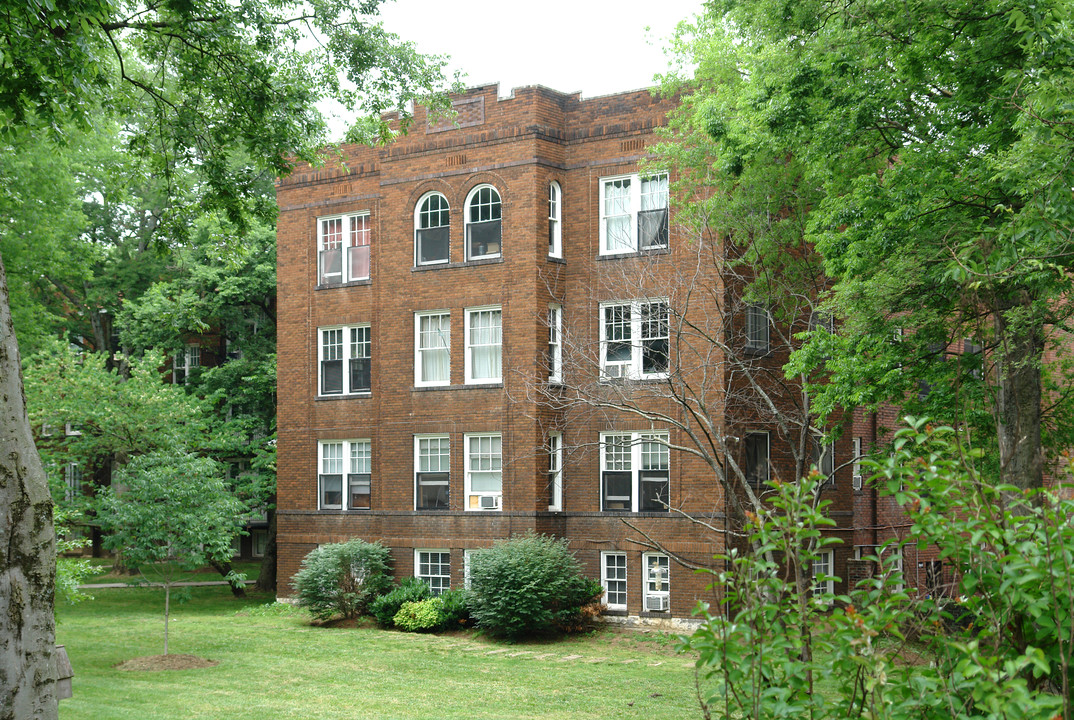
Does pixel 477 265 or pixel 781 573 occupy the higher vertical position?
pixel 477 265

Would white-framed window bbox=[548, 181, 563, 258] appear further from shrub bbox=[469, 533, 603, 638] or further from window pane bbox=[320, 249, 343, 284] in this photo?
shrub bbox=[469, 533, 603, 638]

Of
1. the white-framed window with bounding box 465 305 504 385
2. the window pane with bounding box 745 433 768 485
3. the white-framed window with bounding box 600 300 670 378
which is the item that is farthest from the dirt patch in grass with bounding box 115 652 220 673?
the window pane with bounding box 745 433 768 485

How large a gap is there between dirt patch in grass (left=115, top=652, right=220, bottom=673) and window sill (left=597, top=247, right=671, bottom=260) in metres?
12.9

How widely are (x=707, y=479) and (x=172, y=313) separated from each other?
1265 centimetres

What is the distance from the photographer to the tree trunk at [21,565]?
8.66 m

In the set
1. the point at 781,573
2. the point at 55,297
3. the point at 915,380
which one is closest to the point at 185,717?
the point at 915,380

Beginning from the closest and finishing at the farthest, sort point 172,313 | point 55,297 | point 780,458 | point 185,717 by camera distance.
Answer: point 185,717 → point 172,313 → point 780,458 → point 55,297

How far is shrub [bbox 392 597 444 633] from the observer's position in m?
Answer: 26.0

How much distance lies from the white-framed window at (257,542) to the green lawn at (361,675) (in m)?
16.8

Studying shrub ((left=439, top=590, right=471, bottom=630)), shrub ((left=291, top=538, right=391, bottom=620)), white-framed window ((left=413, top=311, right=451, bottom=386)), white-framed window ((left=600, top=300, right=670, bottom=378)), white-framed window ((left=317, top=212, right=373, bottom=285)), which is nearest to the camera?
white-framed window ((left=600, top=300, right=670, bottom=378))

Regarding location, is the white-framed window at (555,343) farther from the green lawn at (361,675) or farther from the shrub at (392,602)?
the green lawn at (361,675)

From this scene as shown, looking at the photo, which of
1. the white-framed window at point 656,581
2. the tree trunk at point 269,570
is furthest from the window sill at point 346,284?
the white-framed window at point 656,581

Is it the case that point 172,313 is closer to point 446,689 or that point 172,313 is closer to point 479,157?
point 446,689

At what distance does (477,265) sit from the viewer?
90.9ft
